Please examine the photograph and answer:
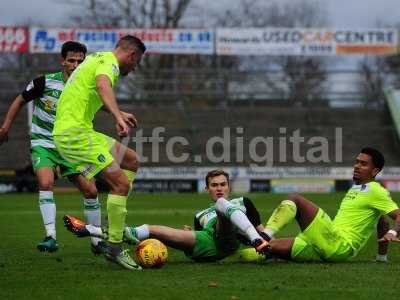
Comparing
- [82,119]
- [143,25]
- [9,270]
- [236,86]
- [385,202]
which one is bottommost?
Result: [9,270]

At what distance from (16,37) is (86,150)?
31.2 meters

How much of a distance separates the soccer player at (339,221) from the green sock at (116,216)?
1403 mm

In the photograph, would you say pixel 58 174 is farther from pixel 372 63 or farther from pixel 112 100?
pixel 372 63

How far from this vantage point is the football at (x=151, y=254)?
9.55 m

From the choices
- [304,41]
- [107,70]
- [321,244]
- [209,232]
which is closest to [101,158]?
[107,70]

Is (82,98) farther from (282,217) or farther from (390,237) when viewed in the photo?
(390,237)

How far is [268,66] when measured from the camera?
65.8 meters

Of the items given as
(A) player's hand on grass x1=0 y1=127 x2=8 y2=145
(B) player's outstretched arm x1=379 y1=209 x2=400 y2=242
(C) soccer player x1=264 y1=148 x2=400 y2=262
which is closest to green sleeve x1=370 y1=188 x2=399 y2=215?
(C) soccer player x1=264 y1=148 x2=400 y2=262

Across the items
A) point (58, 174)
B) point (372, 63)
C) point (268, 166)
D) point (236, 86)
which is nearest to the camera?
point (58, 174)

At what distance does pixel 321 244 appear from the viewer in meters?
9.88

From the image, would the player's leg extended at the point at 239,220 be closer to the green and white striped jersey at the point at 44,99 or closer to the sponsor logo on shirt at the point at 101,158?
the sponsor logo on shirt at the point at 101,158

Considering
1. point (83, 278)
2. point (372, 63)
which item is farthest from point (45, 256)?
point (372, 63)

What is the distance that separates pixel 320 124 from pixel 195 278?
33993 millimetres

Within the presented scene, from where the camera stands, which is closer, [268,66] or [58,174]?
[58,174]
